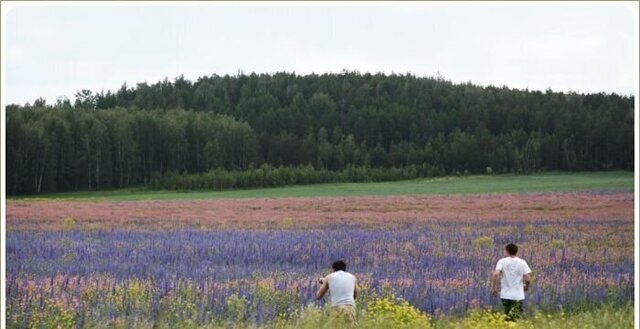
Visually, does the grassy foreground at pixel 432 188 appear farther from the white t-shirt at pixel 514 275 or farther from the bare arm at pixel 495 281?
the white t-shirt at pixel 514 275

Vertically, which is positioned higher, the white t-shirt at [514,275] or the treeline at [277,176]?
the treeline at [277,176]

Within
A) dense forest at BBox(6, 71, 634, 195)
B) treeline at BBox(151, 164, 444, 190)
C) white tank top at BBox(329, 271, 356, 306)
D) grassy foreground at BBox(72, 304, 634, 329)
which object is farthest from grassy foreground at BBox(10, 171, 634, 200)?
white tank top at BBox(329, 271, 356, 306)

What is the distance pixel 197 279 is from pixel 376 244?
5342 mm

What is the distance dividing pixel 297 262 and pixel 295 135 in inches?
1585

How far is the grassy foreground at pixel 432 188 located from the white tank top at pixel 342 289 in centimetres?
1308

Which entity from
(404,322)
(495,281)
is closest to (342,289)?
(404,322)

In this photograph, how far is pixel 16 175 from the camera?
1783cm

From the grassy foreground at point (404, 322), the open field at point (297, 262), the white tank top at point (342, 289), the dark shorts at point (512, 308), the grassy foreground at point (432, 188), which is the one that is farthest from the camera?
the grassy foreground at point (432, 188)

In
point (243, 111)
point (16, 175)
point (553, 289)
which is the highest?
point (243, 111)

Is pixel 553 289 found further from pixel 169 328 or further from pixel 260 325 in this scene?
pixel 169 328

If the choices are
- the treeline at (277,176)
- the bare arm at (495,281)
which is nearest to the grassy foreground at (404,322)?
the bare arm at (495,281)

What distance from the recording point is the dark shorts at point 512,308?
8453 millimetres

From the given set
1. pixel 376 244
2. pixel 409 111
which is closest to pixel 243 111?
pixel 409 111

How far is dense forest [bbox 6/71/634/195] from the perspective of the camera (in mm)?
22656
